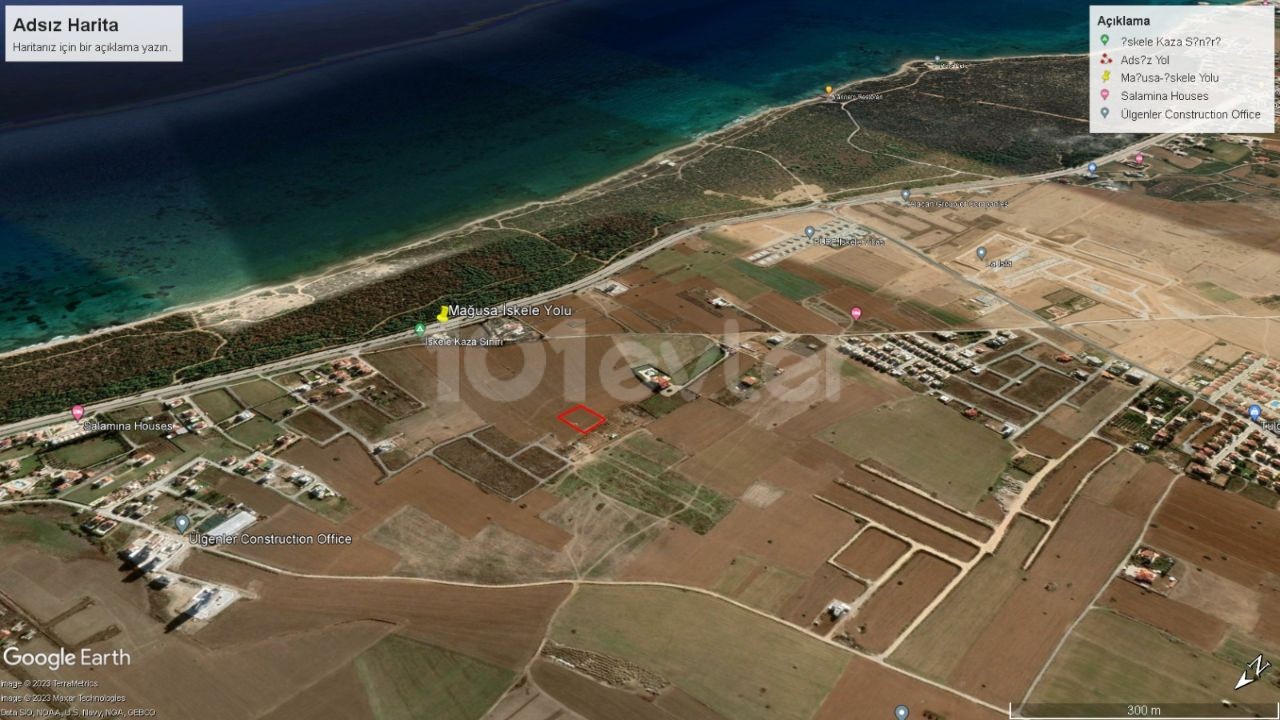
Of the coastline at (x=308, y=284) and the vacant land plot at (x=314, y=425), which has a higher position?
the coastline at (x=308, y=284)

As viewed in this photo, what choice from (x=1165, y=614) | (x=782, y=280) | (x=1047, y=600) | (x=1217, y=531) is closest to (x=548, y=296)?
(x=782, y=280)

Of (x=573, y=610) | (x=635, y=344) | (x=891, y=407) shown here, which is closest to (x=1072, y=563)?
(x=891, y=407)

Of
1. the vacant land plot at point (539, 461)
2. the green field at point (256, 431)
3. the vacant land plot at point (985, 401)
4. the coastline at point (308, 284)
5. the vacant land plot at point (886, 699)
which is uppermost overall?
the coastline at point (308, 284)

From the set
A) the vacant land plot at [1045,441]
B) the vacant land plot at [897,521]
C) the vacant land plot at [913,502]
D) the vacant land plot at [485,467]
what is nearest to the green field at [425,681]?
the vacant land plot at [485,467]

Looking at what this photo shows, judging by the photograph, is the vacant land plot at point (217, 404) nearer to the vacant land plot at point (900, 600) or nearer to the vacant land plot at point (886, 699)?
the vacant land plot at point (900, 600)

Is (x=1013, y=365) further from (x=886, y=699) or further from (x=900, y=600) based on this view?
(x=886, y=699)
